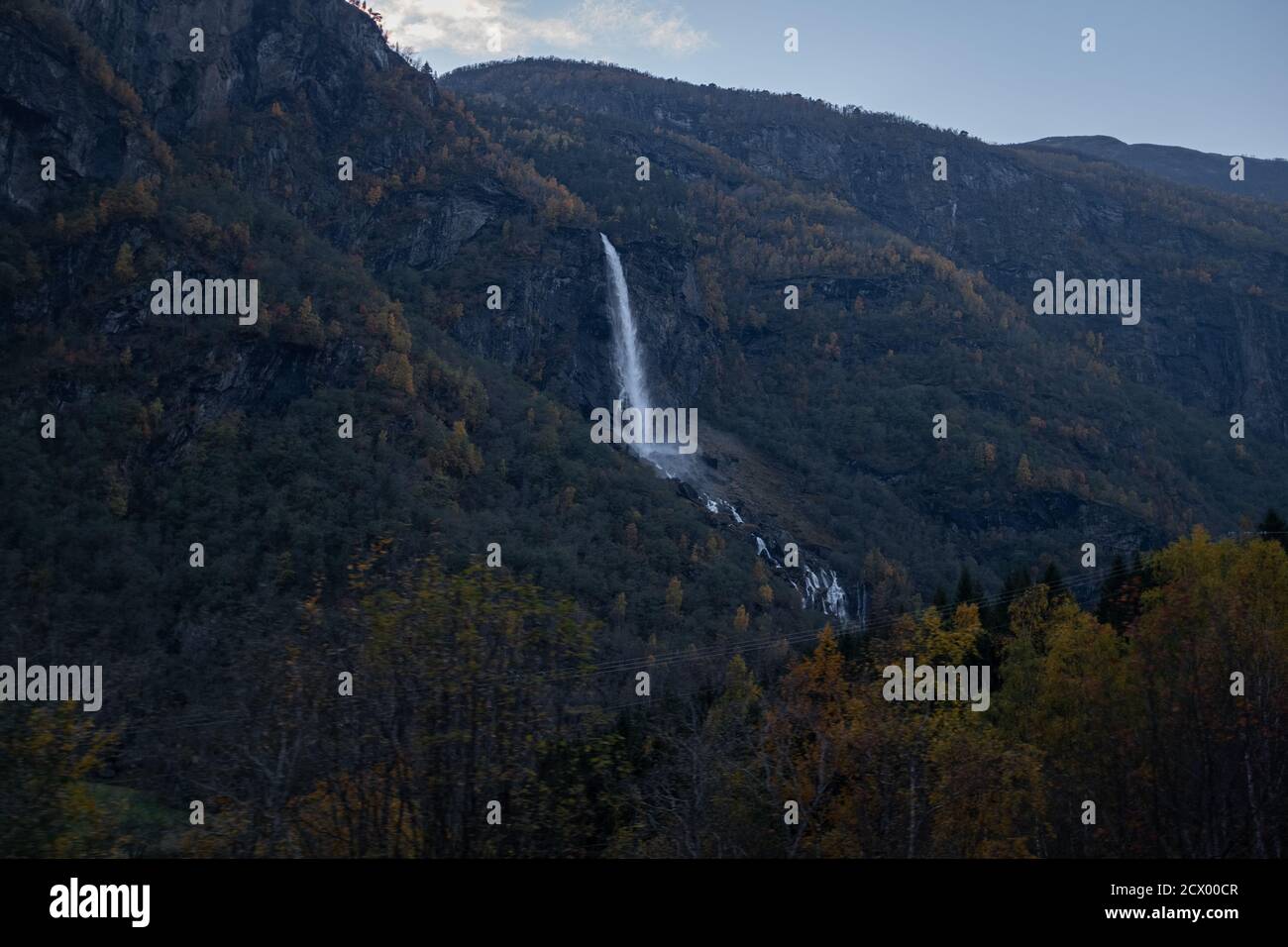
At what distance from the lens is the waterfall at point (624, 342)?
169 metres

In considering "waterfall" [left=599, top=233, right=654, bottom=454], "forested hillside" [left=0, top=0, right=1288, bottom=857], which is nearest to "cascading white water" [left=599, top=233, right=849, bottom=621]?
"waterfall" [left=599, top=233, right=654, bottom=454]

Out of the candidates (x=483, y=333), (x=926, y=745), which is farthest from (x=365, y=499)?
(x=926, y=745)

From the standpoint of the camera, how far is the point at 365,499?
101 m

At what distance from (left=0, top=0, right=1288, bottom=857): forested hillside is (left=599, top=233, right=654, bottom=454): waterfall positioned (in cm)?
340

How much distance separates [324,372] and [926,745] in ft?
377

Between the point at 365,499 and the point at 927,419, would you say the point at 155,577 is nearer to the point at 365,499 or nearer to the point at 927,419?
the point at 365,499

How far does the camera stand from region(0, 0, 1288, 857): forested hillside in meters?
16.7

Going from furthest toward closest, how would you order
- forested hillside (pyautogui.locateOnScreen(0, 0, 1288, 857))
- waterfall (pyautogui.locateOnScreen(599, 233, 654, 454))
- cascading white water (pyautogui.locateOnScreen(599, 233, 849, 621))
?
waterfall (pyautogui.locateOnScreen(599, 233, 654, 454)) < cascading white water (pyautogui.locateOnScreen(599, 233, 849, 621)) < forested hillside (pyautogui.locateOnScreen(0, 0, 1288, 857))

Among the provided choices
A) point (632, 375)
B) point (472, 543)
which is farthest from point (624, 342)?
point (472, 543)

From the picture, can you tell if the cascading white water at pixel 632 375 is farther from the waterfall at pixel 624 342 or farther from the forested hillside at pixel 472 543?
the forested hillside at pixel 472 543

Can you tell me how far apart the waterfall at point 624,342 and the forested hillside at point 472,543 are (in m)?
3.40

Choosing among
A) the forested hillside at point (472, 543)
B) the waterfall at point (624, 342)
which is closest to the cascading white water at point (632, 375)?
the waterfall at point (624, 342)

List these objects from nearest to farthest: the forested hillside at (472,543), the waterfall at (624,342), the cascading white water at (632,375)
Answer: the forested hillside at (472,543)
the cascading white water at (632,375)
the waterfall at (624,342)

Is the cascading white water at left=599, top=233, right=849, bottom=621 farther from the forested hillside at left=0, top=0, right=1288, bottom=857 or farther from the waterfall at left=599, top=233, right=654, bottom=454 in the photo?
the forested hillside at left=0, top=0, right=1288, bottom=857
